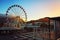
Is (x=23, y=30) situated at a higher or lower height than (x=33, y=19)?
lower

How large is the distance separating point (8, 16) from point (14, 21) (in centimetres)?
63

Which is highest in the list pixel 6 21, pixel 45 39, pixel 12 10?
pixel 12 10

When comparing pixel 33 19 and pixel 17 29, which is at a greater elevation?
pixel 33 19

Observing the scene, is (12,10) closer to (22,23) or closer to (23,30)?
(22,23)

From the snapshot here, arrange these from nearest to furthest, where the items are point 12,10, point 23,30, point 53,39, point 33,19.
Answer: point 53,39 → point 33,19 → point 23,30 → point 12,10

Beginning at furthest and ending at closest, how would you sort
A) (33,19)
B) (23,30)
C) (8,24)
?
(8,24), (23,30), (33,19)

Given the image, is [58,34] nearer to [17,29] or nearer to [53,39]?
[53,39]

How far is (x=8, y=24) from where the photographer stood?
408 inches

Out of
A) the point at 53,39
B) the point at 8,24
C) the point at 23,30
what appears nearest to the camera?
the point at 53,39

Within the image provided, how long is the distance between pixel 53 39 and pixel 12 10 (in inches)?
285

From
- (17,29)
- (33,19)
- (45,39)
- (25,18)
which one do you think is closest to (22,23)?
(25,18)

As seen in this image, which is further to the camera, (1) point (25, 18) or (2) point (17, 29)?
(1) point (25, 18)

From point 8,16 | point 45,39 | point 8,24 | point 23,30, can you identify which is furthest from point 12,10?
point 45,39

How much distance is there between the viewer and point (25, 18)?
10898mm
